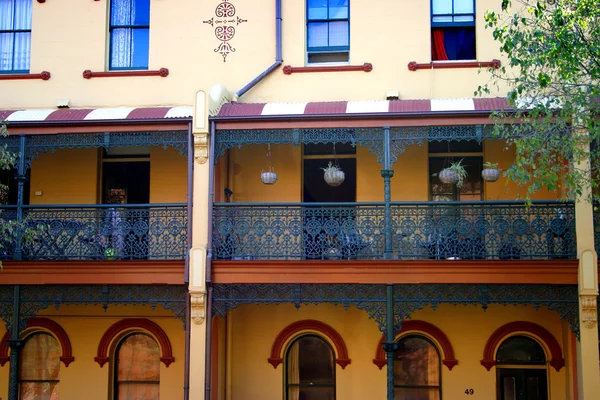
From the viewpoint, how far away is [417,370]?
15.0m

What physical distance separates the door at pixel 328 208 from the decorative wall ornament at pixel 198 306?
1.85 meters

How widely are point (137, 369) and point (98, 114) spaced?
16.0 ft

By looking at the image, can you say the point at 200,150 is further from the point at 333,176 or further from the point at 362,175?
the point at 362,175

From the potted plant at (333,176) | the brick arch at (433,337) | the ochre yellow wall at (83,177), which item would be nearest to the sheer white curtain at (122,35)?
the ochre yellow wall at (83,177)

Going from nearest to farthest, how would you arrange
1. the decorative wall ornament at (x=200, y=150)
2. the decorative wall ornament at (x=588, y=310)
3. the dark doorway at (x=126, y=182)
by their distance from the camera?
the decorative wall ornament at (x=588, y=310)
the decorative wall ornament at (x=200, y=150)
the dark doorway at (x=126, y=182)

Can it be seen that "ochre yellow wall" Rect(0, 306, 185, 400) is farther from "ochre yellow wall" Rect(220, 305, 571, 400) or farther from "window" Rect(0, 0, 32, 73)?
"window" Rect(0, 0, 32, 73)

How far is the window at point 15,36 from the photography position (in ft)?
53.3

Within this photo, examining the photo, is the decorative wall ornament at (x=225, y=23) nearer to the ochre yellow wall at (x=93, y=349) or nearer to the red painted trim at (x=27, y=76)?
the red painted trim at (x=27, y=76)

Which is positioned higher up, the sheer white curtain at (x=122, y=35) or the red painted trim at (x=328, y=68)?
the sheer white curtain at (x=122, y=35)

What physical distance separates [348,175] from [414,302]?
338cm

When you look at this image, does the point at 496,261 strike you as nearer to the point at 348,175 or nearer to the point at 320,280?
the point at 320,280

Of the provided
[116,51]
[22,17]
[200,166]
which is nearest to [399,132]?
[200,166]

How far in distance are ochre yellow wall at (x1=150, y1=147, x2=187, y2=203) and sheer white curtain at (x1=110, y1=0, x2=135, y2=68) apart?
1.93m

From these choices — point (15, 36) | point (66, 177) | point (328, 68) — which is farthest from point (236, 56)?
point (15, 36)
